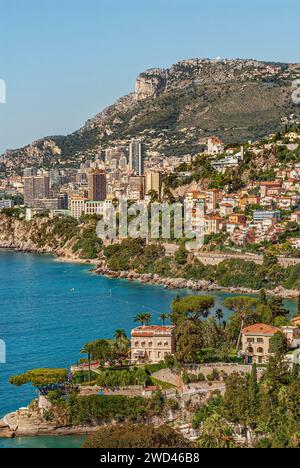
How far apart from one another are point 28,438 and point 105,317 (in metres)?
7.49

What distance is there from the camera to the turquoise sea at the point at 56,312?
1380 centimetres

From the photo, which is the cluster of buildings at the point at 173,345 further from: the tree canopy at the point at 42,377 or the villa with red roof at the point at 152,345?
the tree canopy at the point at 42,377

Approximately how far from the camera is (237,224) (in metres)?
27.0

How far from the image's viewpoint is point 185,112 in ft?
188

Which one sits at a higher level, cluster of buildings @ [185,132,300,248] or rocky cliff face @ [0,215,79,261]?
cluster of buildings @ [185,132,300,248]

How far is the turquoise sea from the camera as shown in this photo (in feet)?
45.3

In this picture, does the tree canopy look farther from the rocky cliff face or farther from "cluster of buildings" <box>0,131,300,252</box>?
the rocky cliff face

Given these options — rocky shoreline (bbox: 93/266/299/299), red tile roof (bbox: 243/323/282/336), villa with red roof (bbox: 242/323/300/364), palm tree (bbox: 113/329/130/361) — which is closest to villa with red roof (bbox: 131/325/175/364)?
palm tree (bbox: 113/329/130/361)

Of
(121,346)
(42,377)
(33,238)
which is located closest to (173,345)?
(121,346)

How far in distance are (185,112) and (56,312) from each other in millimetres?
39126

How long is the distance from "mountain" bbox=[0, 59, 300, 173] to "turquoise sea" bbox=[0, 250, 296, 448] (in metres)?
23.9

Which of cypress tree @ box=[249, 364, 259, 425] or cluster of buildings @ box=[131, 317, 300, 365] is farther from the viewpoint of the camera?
cluster of buildings @ box=[131, 317, 300, 365]

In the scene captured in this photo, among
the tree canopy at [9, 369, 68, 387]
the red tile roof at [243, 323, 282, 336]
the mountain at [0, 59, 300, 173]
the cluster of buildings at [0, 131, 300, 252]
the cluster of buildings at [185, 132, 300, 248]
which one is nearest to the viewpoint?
the tree canopy at [9, 369, 68, 387]

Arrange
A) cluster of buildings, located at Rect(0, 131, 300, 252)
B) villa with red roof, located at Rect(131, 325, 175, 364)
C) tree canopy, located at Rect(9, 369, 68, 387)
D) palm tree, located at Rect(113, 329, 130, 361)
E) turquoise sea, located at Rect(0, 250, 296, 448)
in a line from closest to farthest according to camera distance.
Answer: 1. tree canopy, located at Rect(9, 369, 68, 387)
2. villa with red roof, located at Rect(131, 325, 175, 364)
3. palm tree, located at Rect(113, 329, 130, 361)
4. turquoise sea, located at Rect(0, 250, 296, 448)
5. cluster of buildings, located at Rect(0, 131, 300, 252)
